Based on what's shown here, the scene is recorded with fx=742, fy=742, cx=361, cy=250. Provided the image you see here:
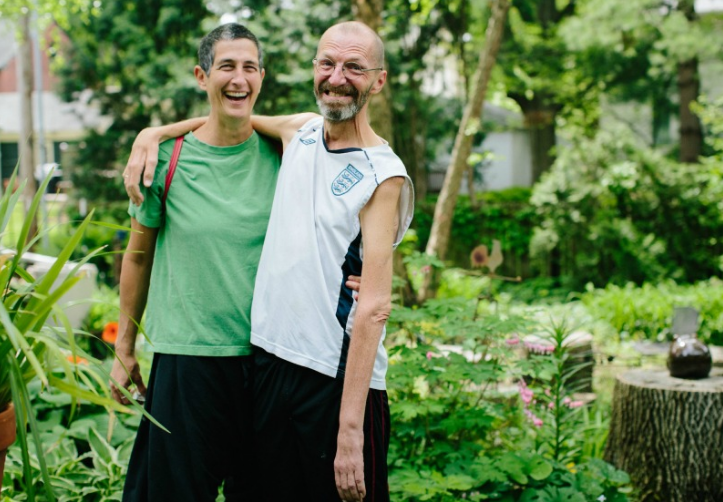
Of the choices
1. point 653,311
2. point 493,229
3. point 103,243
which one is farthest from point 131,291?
point 493,229

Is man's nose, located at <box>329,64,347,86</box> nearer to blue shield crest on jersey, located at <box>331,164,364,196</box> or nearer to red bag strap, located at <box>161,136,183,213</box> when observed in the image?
blue shield crest on jersey, located at <box>331,164,364,196</box>

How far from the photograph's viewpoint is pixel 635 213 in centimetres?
1104

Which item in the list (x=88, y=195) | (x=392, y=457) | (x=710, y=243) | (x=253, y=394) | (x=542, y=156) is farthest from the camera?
(x=542, y=156)

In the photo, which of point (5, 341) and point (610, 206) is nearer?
point (5, 341)

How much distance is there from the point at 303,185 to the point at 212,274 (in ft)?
1.33

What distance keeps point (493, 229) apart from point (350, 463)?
12.4 m

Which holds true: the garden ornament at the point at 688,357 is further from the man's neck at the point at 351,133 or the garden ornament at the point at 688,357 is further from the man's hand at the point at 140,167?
the man's hand at the point at 140,167

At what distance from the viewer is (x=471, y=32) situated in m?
16.9

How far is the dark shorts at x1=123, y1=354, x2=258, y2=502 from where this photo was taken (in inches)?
86.9

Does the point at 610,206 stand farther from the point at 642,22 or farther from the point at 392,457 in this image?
the point at 392,457

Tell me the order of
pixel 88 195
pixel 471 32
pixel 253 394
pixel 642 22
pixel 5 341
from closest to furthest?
pixel 5 341
pixel 253 394
pixel 642 22
pixel 88 195
pixel 471 32

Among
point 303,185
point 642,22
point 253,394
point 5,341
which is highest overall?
point 642,22

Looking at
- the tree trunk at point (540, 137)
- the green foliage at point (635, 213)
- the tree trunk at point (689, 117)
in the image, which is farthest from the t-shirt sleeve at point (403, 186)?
the tree trunk at point (540, 137)

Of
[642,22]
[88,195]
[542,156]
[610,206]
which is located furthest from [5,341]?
[542,156]
